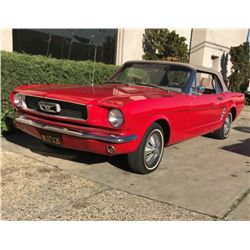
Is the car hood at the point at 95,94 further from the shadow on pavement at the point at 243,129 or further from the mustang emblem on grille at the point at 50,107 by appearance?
the shadow on pavement at the point at 243,129

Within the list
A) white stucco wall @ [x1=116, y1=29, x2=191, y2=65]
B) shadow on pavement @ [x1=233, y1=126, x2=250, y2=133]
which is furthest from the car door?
white stucco wall @ [x1=116, y1=29, x2=191, y2=65]

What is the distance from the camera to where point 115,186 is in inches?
159

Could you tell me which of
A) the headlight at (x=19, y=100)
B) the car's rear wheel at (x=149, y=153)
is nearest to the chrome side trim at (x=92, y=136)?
the car's rear wheel at (x=149, y=153)

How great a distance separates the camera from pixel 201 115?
5.69m

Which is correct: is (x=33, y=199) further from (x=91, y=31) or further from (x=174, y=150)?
(x=91, y=31)

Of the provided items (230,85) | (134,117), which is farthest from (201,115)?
(230,85)

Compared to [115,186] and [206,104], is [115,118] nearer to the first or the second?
[115,186]

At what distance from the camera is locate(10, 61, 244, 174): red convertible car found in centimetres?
390

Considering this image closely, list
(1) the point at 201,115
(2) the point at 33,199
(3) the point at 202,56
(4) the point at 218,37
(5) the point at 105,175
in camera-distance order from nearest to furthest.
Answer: (2) the point at 33,199 < (5) the point at 105,175 < (1) the point at 201,115 < (3) the point at 202,56 < (4) the point at 218,37

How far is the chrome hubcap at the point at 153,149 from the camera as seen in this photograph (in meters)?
4.47

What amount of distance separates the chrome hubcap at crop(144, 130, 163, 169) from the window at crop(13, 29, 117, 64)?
503 centimetres

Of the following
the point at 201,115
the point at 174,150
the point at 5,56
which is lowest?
the point at 174,150

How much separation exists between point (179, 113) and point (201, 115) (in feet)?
2.93

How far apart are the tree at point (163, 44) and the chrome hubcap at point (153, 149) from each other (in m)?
8.38
